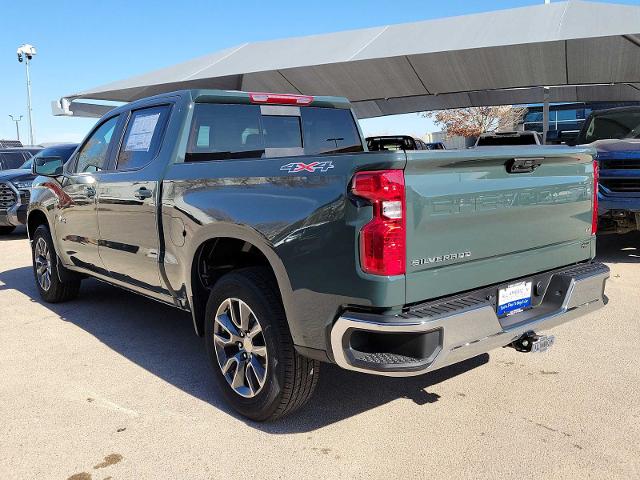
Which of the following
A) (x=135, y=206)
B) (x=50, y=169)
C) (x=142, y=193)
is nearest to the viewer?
(x=142, y=193)

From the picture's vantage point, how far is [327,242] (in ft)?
9.04

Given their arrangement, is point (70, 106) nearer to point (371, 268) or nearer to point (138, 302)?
point (138, 302)

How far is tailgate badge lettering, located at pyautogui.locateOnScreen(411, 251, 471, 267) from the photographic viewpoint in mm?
2703

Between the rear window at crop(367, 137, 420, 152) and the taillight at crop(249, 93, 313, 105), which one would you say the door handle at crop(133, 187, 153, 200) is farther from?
the rear window at crop(367, 137, 420, 152)

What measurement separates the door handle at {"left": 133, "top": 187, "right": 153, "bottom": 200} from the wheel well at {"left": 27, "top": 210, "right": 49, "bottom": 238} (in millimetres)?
2439

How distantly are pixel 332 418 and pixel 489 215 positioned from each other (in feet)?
4.70

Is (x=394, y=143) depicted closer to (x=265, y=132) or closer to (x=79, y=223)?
(x=265, y=132)

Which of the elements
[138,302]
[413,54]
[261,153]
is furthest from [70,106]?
[261,153]

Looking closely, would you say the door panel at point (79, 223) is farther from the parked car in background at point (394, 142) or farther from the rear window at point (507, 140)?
the rear window at point (507, 140)

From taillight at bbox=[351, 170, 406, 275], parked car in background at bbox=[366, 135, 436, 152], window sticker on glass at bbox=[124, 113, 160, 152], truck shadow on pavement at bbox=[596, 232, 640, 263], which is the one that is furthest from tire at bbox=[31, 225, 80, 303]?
truck shadow on pavement at bbox=[596, 232, 640, 263]

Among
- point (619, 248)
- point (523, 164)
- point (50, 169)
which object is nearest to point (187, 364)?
point (50, 169)

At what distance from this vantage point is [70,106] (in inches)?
695

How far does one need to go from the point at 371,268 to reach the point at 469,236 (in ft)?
1.91

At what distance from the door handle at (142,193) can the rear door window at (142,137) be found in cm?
20
